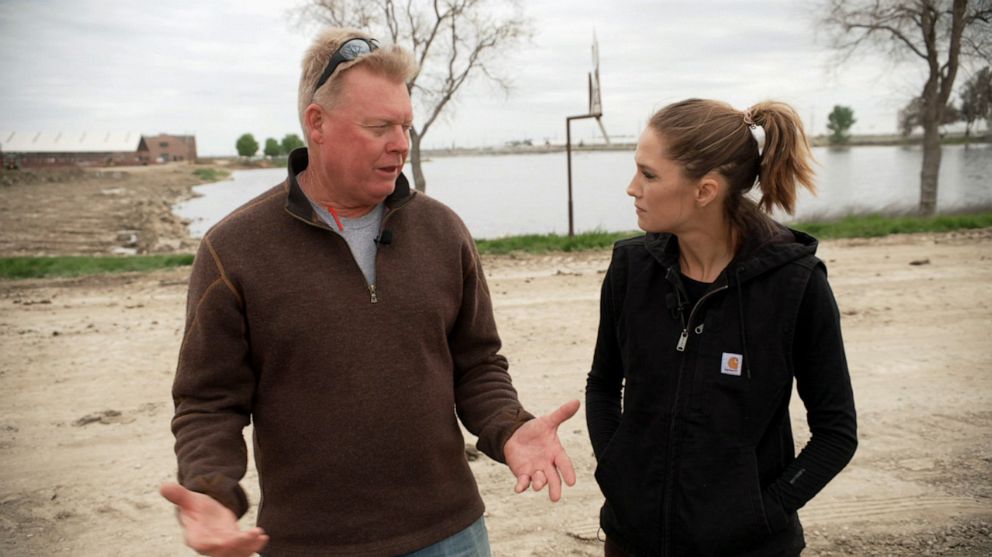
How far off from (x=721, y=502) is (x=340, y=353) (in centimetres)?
108

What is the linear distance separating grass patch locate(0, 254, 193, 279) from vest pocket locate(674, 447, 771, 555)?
37.2 feet

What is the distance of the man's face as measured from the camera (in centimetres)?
207

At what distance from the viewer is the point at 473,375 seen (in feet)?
7.71

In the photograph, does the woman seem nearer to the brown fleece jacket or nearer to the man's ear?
the brown fleece jacket

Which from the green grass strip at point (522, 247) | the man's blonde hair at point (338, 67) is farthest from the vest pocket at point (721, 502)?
the green grass strip at point (522, 247)

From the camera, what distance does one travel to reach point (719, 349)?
6.79 feet

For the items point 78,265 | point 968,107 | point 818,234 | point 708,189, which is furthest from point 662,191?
point 968,107

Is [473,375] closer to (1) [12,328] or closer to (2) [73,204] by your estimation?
(1) [12,328]

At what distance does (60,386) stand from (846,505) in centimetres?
574

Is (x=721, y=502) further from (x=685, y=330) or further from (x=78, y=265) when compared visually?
(x=78, y=265)

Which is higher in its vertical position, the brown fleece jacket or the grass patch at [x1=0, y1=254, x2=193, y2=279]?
the brown fleece jacket

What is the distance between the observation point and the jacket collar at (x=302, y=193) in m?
2.05

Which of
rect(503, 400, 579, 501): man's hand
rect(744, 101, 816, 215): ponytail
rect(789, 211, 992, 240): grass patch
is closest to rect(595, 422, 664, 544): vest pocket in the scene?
rect(503, 400, 579, 501): man's hand

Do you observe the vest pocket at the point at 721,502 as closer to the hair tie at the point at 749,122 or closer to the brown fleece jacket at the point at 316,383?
the brown fleece jacket at the point at 316,383
